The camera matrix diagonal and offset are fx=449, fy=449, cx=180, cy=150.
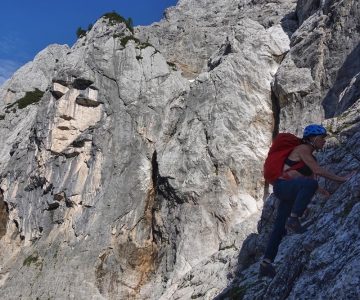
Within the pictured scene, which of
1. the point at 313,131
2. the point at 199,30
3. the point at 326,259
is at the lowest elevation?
the point at 326,259

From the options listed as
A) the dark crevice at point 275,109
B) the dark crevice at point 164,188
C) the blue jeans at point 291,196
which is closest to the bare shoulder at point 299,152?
the blue jeans at point 291,196

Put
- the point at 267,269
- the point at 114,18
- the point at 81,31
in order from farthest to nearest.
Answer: the point at 81,31 → the point at 114,18 → the point at 267,269

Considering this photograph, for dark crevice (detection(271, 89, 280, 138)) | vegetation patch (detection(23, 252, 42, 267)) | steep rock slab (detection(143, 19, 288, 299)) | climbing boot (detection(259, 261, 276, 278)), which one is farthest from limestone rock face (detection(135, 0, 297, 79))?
climbing boot (detection(259, 261, 276, 278))

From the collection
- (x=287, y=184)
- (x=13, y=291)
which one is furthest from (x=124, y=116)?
(x=287, y=184)

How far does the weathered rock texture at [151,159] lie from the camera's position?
31750 mm

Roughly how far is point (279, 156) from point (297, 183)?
65 cm

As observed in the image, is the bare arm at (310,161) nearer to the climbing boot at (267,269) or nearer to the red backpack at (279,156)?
the red backpack at (279,156)

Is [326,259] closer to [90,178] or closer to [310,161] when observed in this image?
[310,161]

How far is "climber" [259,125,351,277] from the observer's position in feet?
28.1

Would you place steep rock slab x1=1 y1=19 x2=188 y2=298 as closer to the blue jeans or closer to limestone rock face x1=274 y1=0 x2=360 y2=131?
limestone rock face x1=274 y1=0 x2=360 y2=131

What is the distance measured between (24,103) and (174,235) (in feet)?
121

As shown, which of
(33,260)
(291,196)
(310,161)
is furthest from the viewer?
(33,260)

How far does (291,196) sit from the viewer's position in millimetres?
8703

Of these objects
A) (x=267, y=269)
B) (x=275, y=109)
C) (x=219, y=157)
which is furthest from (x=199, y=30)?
(x=267, y=269)
